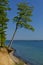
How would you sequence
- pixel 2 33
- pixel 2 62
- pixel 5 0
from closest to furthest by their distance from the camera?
pixel 2 62
pixel 5 0
pixel 2 33

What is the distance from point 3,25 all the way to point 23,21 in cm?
404

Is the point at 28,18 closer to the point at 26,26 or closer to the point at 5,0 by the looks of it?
the point at 26,26

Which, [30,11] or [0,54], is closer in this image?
[0,54]

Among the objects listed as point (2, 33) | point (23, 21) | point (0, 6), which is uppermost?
point (0, 6)

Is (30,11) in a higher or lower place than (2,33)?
higher

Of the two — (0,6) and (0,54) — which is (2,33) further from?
(0,54)

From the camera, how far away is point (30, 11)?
48406mm

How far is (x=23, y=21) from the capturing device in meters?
48.1

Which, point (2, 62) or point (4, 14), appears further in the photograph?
point (4, 14)

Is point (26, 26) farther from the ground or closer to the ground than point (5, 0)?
closer to the ground

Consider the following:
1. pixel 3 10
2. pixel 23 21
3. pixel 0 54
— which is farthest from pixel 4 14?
→ pixel 0 54

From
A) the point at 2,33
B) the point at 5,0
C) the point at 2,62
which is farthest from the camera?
the point at 2,33

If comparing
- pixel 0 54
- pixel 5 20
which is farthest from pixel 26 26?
pixel 0 54

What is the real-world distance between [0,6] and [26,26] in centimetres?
639
